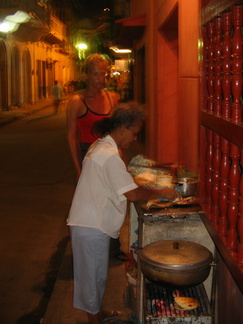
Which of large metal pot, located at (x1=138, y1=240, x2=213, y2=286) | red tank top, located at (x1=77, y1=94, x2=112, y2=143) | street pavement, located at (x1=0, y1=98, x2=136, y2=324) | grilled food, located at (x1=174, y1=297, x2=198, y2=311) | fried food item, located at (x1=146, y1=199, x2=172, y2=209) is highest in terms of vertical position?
red tank top, located at (x1=77, y1=94, x2=112, y2=143)

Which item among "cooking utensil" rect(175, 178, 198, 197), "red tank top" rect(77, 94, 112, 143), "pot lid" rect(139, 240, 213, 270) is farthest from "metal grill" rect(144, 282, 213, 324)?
"red tank top" rect(77, 94, 112, 143)

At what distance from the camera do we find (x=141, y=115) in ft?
11.9

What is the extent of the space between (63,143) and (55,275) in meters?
11.0

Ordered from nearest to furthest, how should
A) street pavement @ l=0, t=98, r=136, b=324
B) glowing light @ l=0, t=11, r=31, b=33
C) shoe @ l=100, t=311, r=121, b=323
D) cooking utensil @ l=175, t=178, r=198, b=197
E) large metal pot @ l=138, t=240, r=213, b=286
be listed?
large metal pot @ l=138, t=240, r=213, b=286
cooking utensil @ l=175, t=178, r=198, b=197
shoe @ l=100, t=311, r=121, b=323
street pavement @ l=0, t=98, r=136, b=324
glowing light @ l=0, t=11, r=31, b=33

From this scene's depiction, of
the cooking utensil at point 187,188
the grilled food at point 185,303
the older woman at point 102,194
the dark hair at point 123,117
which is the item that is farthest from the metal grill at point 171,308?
the dark hair at point 123,117

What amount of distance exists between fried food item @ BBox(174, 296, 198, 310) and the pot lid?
384 millimetres

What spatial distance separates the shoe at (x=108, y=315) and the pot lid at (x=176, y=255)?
3.27 ft

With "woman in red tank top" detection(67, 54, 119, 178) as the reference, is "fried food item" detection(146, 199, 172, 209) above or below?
below

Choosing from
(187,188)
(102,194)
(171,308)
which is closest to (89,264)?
(102,194)

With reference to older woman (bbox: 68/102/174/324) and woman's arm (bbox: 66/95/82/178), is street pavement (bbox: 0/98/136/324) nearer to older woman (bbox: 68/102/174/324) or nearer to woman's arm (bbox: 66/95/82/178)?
older woman (bbox: 68/102/174/324)

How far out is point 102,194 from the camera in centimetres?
357

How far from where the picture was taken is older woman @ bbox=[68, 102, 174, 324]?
11.4ft

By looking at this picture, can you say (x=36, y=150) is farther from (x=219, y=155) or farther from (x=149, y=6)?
(x=219, y=155)

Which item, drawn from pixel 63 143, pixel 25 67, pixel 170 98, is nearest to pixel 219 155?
pixel 170 98
